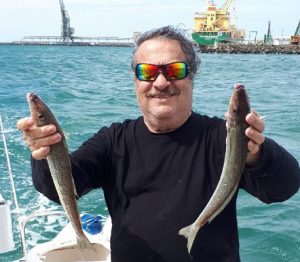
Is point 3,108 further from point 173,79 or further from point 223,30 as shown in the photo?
point 223,30

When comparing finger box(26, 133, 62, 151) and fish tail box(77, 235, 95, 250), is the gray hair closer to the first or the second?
finger box(26, 133, 62, 151)

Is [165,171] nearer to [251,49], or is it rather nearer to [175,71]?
[175,71]

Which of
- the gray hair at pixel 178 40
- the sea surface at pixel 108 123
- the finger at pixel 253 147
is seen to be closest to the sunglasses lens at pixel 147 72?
the gray hair at pixel 178 40

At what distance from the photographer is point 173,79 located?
2.95 metres

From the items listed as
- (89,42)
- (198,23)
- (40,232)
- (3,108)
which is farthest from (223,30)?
(40,232)

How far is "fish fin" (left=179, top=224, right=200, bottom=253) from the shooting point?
2723mm

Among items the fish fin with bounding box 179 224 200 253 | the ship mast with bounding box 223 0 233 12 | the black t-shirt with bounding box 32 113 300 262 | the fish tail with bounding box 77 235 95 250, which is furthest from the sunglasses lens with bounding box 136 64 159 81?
the ship mast with bounding box 223 0 233 12

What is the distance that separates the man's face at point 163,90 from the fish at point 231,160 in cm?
58

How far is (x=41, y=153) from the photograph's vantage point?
2523mm

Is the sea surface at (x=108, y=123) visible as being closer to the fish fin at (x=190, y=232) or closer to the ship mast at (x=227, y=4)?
the fish fin at (x=190, y=232)

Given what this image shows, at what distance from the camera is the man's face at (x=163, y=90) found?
9.70 feet

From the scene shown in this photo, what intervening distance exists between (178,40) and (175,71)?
21 cm

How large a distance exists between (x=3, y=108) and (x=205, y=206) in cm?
1786

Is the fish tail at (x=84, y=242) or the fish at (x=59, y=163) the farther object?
the fish tail at (x=84, y=242)
